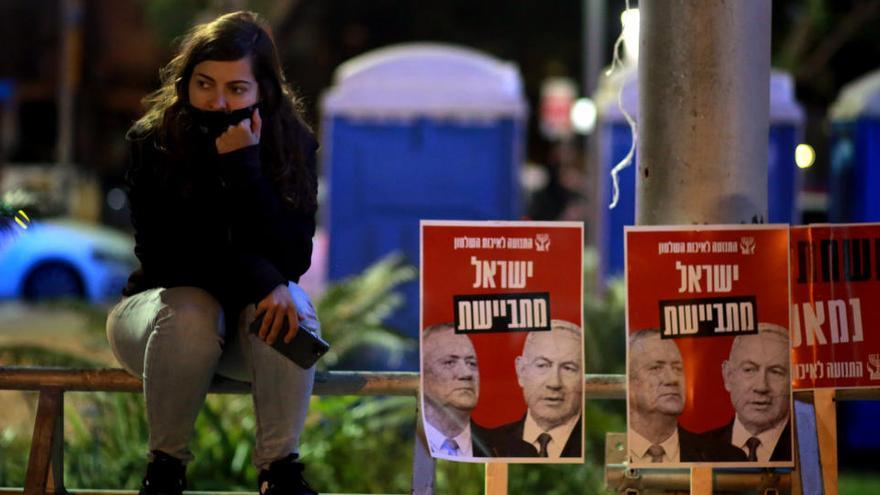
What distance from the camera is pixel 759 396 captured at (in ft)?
12.8

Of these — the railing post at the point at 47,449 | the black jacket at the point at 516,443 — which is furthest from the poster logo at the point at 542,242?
the railing post at the point at 47,449

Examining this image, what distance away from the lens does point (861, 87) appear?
9039mm

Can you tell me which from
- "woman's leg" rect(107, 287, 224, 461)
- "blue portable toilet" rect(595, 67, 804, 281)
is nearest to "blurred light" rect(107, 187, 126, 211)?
"blue portable toilet" rect(595, 67, 804, 281)

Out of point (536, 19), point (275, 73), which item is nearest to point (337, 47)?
point (536, 19)

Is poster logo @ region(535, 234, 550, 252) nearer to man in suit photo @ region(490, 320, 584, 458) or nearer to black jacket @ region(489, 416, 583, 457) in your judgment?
man in suit photo @ region(490, 320, 584, 458)

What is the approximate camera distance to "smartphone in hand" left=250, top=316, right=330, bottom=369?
371 cm

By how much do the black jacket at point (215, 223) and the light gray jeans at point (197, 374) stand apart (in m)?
0.07

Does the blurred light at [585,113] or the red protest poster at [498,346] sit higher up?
the blurred light at [585,113]

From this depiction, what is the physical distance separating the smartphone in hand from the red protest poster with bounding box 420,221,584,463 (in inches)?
12.8

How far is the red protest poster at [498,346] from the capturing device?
12.8 feet

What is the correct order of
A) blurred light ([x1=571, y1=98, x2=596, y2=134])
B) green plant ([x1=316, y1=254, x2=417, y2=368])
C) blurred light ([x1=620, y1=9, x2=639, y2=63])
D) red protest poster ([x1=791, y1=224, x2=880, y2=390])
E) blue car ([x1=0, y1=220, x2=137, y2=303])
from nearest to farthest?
red protest poster ([x1=791, y1=224, x2=880, y2=390])
blurred light ([x1=620, y1=9, x2=639, y2=63])
green plant ([x1=316, y1=254, x2=417, y2=368])
blue car ([x1=0, y1=220, x2=137, y2=303])
blurred light ([x1=571, y1=98, x2=596, y2=134])

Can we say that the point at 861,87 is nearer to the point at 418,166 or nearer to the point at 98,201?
the point at 418,166

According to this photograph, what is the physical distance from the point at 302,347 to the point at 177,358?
0.32 meters

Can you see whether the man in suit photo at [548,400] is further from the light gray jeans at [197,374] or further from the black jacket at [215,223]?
the black jacket at [215,223]
